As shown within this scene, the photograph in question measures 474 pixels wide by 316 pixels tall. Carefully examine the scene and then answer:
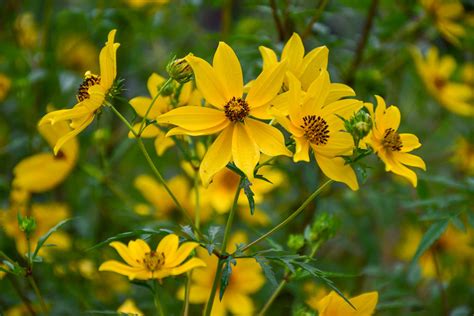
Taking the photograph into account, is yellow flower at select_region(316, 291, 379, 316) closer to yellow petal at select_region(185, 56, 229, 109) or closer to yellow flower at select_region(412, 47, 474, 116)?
yellow petal at select_region(185, 56, 229, 109)

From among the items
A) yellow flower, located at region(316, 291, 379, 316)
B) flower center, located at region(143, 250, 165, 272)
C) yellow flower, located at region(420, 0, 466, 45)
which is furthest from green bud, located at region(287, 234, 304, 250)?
yellow flower, located at region(420, 0, 466, 45)

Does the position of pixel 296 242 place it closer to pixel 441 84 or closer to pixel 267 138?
pixel 267 138

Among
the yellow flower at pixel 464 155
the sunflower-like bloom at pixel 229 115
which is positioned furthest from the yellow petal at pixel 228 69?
the yellow flower at pixel 464 155

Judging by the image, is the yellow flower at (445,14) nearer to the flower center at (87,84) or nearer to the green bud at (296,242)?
the green bud at (296,242)

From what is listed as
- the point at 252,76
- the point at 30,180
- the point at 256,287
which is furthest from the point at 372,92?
the point at 30,180

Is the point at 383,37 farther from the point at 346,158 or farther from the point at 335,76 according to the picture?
the point at 346,158

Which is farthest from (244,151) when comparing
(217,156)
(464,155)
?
(464,155)
